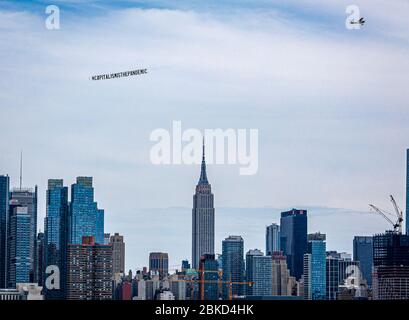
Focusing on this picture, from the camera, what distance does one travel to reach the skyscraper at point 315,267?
8.71m

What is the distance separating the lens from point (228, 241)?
303 inches

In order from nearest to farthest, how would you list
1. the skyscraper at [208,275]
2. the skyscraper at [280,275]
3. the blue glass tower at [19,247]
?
1. the skyscraper at [208,275]
2. the blue glass tower at [19,247]
3. the skyscraper at [280,275]

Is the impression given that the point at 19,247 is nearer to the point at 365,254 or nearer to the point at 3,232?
the point at 3,232

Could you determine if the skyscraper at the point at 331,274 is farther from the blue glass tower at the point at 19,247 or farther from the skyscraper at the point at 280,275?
the blue glass tower at the point at 19,247

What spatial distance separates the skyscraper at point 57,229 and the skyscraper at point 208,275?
1.16 metres

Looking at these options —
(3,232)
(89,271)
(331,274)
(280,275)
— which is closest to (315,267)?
(331,274)

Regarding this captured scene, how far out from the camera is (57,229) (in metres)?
9.38

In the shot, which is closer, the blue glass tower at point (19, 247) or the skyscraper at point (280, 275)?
the blue glass tower at point (19, 247)

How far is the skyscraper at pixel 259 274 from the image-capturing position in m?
8.49

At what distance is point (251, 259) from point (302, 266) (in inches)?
26.5

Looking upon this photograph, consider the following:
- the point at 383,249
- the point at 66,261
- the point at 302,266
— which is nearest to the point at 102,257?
the point at 66,261

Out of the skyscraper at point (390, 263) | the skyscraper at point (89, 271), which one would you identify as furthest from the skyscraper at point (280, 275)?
the skyscraper at point (89, 271)

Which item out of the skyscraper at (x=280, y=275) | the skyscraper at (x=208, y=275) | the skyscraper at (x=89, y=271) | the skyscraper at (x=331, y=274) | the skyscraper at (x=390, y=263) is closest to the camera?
the skyscraper at (x=208, y=275)

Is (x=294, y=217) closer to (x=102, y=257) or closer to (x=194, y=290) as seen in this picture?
(x=194, y=290)
